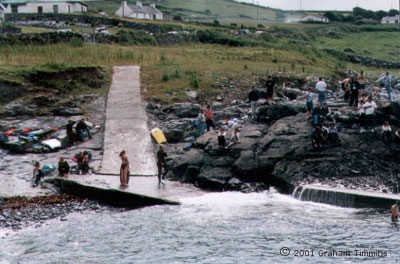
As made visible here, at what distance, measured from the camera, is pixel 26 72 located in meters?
34.8

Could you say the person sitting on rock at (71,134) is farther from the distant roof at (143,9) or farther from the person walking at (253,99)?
the distant roof at (143,9)

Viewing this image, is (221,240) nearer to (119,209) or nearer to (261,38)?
(119,209)

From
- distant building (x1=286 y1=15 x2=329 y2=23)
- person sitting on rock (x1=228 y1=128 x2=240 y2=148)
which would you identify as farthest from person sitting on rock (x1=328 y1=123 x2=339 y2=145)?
distant building (x1=286 y1=15 x2=329 y2=23)

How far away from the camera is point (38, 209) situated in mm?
21719

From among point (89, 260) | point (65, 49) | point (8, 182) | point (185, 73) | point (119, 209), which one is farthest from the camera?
point (65, 49)

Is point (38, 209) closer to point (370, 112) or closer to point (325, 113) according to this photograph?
point (325, 113)

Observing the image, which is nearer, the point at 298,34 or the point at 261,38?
the point at 261,38

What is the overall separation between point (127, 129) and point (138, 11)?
56.8 meters

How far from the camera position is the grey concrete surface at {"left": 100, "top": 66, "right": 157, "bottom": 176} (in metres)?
26.1

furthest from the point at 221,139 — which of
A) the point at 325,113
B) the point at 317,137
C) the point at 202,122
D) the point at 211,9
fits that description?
the point at 211,9

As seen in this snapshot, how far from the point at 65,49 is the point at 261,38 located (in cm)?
2542

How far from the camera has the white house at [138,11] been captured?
278 ft

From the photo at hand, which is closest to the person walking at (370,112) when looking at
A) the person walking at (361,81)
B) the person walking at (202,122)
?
the person walking at (361,81)

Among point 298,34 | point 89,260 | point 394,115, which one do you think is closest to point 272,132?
point 394,115
